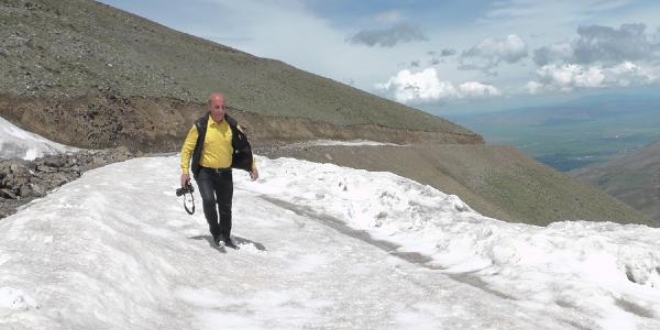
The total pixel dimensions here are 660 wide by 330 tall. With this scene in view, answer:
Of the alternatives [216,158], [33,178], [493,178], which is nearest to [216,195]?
[216,158]

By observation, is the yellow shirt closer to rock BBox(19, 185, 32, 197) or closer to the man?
the man

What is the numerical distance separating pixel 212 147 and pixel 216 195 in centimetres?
100

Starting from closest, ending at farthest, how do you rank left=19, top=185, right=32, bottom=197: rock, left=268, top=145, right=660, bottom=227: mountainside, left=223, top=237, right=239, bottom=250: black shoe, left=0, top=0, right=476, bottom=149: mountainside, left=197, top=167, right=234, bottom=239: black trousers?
left=197, top=167, right=234, bottom=239: black trousers → left=223, top=237, right=239, bottom=250: black shoe → left=19, top=185, right=32, bottom=197: rock → left=0, top=0, right=476, bottom=149: mountainside → left=268, top=145, right=660, bottom=227: mountainside

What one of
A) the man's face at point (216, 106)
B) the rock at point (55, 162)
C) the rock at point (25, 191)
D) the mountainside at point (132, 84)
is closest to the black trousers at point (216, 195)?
the man's face at point (216, 106)

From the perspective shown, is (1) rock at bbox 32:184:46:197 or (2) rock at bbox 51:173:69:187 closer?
(1) rock at bbox 32:184:46:197

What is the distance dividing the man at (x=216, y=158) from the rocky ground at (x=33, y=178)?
19.0 feet

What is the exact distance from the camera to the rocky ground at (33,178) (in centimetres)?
1574

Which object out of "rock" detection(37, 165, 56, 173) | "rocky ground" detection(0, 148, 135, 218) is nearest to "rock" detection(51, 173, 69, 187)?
"rocky ground" detection(0, 148, 135, 218)

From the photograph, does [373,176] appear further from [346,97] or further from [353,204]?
[346,97]

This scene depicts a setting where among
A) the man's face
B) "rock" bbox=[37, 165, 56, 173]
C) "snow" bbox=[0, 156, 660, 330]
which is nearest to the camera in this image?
"snow" bbox=[0, 156, 660, 330]

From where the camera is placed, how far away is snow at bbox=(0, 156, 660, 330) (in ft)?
22.1

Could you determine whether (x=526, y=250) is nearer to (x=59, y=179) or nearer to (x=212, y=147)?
(x=212, y=147)

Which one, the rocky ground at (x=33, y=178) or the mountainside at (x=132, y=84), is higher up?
the mountainside at (x=132, y=84)

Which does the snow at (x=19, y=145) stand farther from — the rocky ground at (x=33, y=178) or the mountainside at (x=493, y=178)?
the mountainside at (x=493, y=178)
